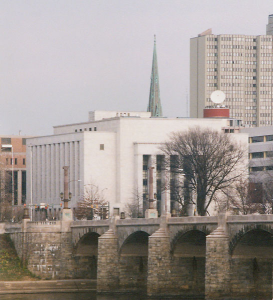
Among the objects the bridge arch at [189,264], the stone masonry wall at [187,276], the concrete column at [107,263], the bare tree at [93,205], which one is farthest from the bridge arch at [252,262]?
the bare tree at [93,205]

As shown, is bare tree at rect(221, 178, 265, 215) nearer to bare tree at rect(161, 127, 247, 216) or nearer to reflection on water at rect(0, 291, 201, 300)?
bare tree at rect(161, 127, 247, 216)

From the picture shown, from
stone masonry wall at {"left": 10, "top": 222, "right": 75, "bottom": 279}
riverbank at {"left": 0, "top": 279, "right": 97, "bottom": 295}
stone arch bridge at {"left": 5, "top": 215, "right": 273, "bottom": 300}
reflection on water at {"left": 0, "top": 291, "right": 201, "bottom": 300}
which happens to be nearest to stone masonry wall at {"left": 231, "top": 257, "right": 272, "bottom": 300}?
stone arch bridge at {"left": 5, "top": 215, "right": 273, "bottom": 300}

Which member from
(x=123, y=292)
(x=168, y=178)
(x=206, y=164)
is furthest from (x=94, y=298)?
(x=168, y=178)

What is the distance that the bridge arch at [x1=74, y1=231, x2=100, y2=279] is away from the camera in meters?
126

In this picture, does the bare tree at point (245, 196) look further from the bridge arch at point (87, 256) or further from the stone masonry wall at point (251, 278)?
the stone masonry wall at point (251, 278)

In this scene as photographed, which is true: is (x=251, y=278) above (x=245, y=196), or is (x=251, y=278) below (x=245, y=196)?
below

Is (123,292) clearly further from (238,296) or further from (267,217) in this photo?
(267,217)

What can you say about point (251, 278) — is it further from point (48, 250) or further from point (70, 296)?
point (48, 250)

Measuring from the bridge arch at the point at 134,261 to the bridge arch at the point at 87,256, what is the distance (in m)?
9.63

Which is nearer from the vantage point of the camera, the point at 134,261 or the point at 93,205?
the point at 134,261

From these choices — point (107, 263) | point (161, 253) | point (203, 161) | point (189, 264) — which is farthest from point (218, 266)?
point (203, 161)

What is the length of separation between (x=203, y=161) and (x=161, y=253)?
178ft

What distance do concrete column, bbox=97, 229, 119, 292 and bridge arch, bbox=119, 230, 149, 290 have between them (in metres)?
0.65

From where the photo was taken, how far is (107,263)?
116 meters
